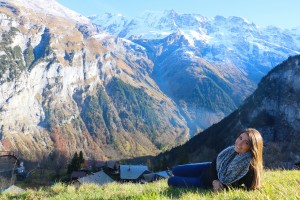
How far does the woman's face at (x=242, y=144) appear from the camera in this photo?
712 cm

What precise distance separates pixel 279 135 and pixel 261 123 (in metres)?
11.7

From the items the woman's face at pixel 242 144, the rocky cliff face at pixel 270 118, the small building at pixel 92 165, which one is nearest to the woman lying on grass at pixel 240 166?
the woman's face at pixel 242 144

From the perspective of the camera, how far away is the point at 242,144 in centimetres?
718

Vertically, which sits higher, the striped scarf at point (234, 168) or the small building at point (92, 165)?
the striped scarf at point (234, 168)

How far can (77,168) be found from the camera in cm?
10094

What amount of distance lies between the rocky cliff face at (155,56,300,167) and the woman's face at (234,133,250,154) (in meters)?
115

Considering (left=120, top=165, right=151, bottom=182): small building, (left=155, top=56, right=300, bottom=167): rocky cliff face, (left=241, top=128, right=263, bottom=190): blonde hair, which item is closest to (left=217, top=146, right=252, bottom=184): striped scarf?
(left=241, top=128, right=263, bottom=190): blonde hair

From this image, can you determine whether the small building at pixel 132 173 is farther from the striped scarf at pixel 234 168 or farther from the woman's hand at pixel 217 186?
the woman's hand at pixel 217 186

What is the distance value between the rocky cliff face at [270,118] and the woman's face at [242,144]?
379 ft

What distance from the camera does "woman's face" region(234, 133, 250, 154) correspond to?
7125 millimetres

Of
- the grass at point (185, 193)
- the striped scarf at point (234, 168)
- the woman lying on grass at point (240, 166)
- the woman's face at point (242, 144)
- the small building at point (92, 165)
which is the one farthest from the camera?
the small building at point (92, 165)

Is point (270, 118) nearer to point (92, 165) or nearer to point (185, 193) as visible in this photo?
point (92, 165)

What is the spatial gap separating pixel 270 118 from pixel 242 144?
489ft

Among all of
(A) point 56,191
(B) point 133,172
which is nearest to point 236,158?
→ (A) point 56,191
